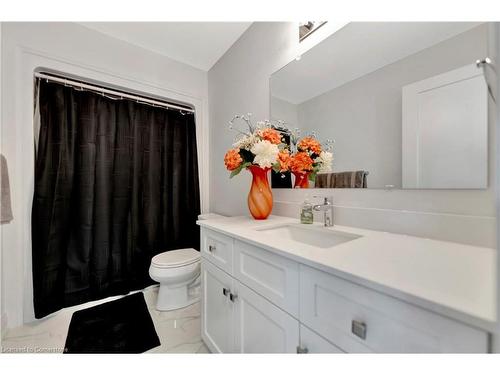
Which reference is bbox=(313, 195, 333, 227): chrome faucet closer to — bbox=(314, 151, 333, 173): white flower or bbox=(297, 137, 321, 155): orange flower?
bbox=(314, 151, 333, 173): white flower

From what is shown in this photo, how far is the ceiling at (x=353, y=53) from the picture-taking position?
0.74 metres

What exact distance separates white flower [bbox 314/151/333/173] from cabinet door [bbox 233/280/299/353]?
74cm

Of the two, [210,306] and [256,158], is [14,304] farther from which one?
[256,158]

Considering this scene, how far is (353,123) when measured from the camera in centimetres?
96

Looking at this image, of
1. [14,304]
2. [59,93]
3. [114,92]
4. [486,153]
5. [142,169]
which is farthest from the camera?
[142,169]

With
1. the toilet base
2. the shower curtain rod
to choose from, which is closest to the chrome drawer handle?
the toilet base

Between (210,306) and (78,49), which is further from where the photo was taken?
(78,49)

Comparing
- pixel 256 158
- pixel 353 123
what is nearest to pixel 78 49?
pixel 256 158

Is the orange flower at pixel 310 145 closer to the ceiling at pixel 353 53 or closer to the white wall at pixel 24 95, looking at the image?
the ceiling at pixel 353 53

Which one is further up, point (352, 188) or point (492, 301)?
point (352, 188)

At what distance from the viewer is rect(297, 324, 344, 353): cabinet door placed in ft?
1.67

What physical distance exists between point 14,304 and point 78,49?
1860mm

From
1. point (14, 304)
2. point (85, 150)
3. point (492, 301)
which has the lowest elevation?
point (14, 304)

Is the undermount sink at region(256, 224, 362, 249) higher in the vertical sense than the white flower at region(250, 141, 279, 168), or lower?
lower
